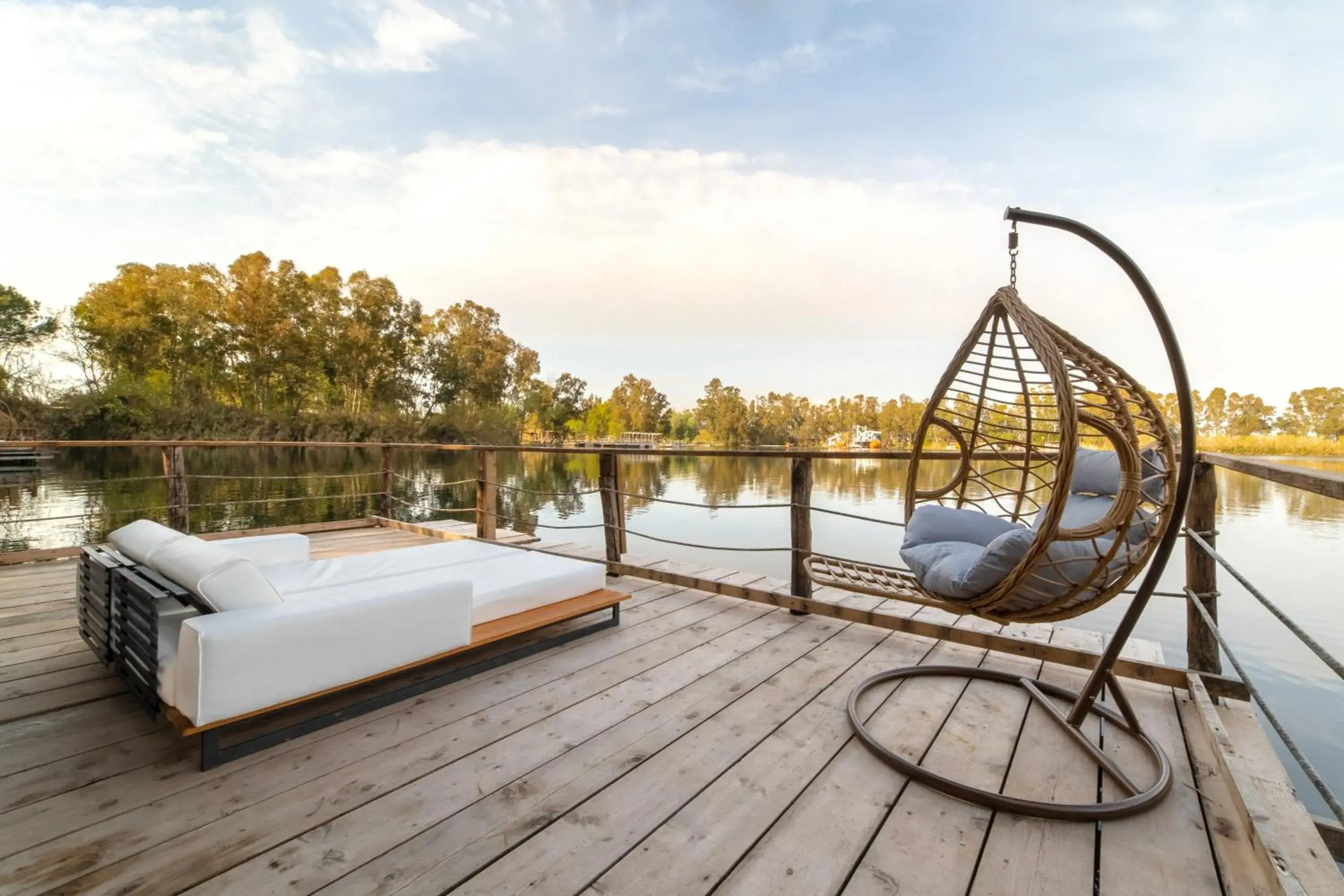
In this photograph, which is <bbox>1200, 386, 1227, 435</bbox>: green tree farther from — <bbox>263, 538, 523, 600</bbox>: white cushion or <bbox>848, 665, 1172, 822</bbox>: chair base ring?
<bbox>263, 538, 523, 600</bbox>: white cushion

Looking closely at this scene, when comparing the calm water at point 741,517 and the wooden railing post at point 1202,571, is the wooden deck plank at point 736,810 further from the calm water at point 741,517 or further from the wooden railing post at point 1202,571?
the calm water at point 741,517

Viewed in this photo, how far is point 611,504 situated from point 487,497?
1282mm

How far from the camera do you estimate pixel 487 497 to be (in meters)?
4.46

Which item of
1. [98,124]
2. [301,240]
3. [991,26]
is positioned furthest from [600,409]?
[991,26]

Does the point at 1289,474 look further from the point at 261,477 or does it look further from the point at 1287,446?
the point at 1287,446

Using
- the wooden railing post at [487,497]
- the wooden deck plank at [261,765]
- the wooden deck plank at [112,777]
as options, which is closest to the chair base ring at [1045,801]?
the wooden deck plank at [261,765]

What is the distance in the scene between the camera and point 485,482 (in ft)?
14.7

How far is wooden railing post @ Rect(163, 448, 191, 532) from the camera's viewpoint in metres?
4.01

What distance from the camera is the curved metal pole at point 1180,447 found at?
57.9 inches

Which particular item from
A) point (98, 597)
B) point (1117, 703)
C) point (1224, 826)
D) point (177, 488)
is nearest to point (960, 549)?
point (1117, 703)

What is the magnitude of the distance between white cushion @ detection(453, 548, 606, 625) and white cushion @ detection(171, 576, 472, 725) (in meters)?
0.19

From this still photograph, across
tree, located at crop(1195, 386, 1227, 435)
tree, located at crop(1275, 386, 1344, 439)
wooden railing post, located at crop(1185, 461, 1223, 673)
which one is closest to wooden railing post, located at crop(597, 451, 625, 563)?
wooden railing post, located at crop(1185, 461, 1223, 673)

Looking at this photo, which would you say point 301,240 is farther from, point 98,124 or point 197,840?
point 197,840

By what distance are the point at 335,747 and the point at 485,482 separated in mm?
2925
